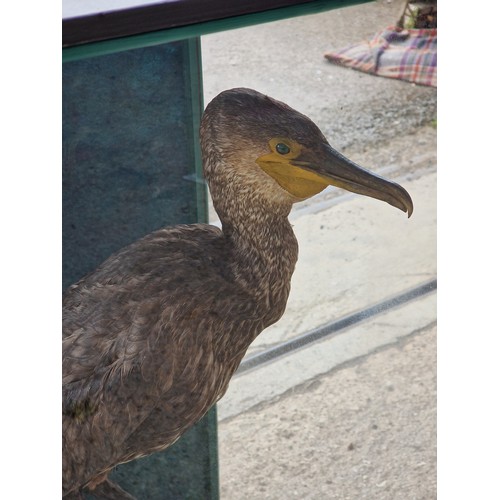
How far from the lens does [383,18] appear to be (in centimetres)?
189

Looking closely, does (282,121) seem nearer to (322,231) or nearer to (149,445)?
(322,231)

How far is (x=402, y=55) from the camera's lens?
→ 1.93 m

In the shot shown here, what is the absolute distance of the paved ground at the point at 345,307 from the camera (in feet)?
5.73

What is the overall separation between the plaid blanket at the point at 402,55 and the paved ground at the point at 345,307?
0.06ft

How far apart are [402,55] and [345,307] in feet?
1.52

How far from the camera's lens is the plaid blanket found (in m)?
1.89

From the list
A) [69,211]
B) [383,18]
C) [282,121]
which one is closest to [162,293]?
[69,211]

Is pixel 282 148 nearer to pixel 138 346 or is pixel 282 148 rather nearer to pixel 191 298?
pixel 191 298

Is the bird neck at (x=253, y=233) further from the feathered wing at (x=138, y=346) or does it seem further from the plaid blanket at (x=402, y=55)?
the plaid blanket at (x=402, y=55)

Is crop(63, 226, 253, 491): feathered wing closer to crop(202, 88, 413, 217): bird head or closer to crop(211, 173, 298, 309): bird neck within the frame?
crop(211, 173, 298, 309): bird neck

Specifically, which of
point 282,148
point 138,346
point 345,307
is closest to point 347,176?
point 282,148

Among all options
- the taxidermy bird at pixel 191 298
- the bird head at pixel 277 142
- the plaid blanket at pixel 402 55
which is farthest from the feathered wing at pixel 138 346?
the plaid blanket at pixel 402 55

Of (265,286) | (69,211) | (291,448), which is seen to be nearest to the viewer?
(69,211)

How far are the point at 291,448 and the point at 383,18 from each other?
76 centimetres
